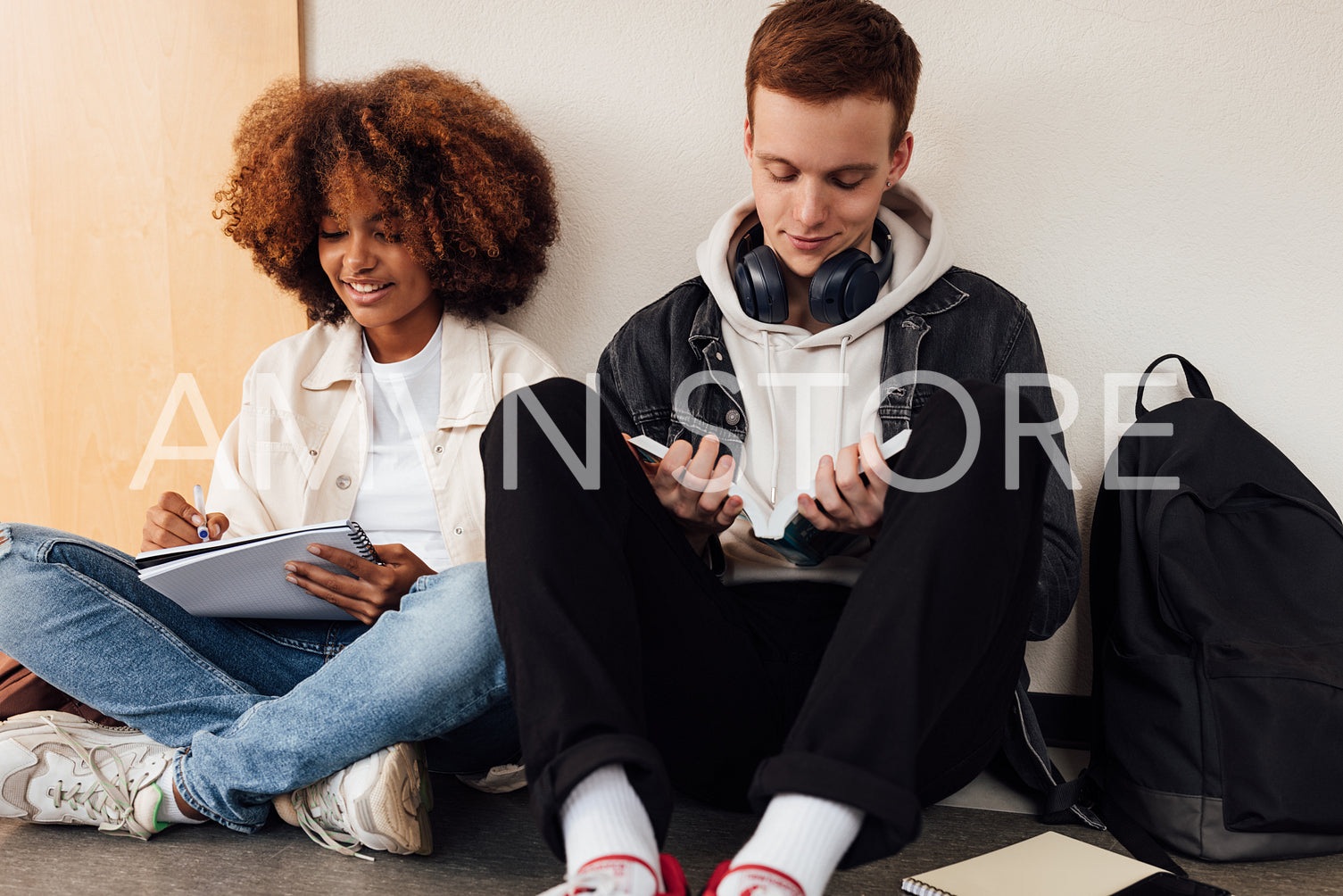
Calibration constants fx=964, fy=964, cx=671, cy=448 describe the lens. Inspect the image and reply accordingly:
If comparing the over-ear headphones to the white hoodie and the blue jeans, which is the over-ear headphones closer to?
the white hoodie

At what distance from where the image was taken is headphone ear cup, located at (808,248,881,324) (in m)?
1.38

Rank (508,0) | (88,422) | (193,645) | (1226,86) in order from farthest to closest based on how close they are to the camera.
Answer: (88,422) < (508,0) < (1226,86) < (193,645)

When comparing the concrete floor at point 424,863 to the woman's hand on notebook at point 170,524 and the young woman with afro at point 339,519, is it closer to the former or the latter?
the young woman with afro at point 339,519

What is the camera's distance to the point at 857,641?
0.83 metres

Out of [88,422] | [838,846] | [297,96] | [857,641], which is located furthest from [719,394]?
[88,422]

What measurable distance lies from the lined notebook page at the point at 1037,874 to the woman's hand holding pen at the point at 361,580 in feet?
2.49

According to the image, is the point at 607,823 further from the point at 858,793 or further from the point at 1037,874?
the point at 1037,874

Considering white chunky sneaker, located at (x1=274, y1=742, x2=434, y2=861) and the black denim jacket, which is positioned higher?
the black denim jacket

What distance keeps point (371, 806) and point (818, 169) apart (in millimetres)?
1010

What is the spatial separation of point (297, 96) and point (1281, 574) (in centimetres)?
172

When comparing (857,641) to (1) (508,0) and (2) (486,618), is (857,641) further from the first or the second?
(1) (508,0)

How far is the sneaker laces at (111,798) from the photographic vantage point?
4.11 feet

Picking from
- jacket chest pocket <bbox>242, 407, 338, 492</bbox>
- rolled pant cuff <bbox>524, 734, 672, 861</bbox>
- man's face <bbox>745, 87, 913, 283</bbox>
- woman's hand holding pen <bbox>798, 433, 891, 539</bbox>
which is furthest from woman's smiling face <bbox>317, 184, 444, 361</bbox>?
rolled pant cuff <bbox>524, 734, 672, 861</bbox>

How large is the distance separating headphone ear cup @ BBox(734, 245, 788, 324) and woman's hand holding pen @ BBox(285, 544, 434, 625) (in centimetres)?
63
